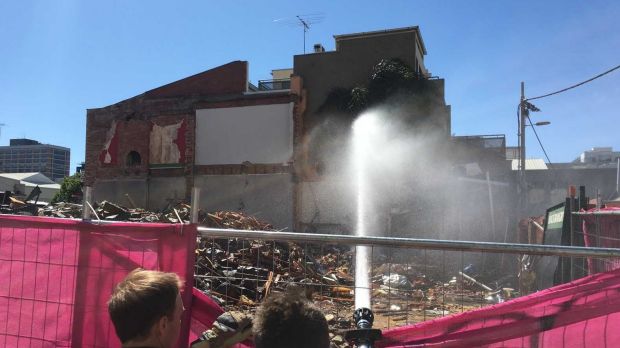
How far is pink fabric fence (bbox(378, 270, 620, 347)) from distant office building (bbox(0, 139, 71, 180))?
103 m

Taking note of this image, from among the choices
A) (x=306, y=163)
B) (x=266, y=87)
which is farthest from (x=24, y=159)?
(x=306, y=163)

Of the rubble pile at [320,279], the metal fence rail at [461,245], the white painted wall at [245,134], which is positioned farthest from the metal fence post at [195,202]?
the white painted wall at [245,134]

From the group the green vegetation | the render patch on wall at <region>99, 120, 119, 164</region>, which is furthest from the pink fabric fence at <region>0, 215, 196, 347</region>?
the green vegetation

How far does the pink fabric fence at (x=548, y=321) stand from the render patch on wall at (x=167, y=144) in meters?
23.9

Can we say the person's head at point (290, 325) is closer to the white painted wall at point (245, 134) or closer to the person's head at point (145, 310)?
the person's head at point (145, 310)

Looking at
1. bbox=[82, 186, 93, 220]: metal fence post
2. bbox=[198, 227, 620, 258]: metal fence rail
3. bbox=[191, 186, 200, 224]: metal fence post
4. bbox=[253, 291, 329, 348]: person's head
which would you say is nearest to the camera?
bbox=[253, 291, 329, 348]: person's head

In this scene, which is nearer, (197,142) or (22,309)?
(22,309)

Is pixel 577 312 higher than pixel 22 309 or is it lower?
higher

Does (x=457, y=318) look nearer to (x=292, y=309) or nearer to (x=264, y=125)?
(x=292, y=309)

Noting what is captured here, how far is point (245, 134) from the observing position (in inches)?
944

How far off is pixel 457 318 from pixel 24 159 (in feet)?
361

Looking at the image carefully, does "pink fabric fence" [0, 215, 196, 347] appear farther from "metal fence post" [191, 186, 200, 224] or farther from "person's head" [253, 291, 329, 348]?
"person's head" [253, 291, 329, 348]

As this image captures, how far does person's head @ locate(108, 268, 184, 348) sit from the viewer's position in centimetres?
195

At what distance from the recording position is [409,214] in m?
21.7
